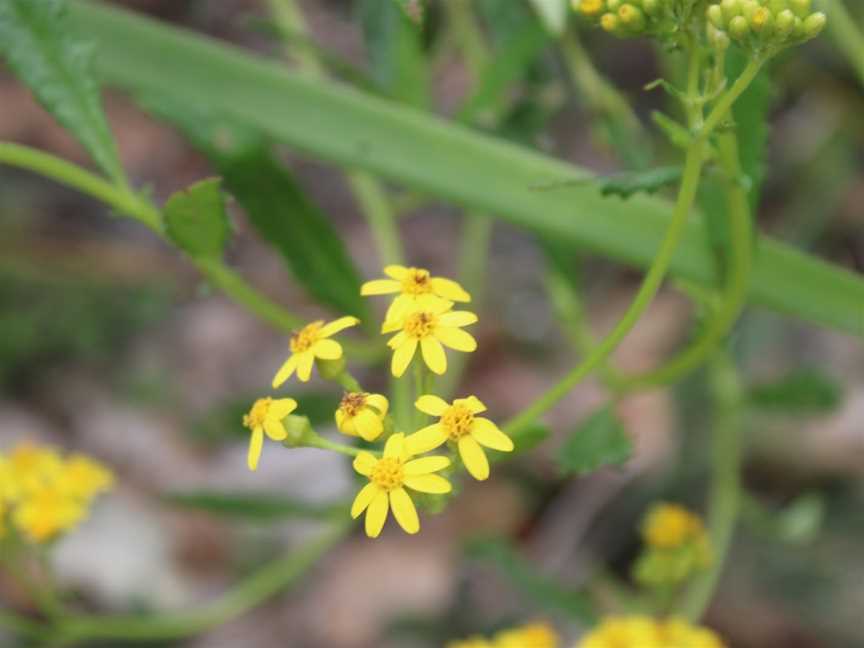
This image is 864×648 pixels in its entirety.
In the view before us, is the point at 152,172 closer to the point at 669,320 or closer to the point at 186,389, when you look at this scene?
the point at 186,389

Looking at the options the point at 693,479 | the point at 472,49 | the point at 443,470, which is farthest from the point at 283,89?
the point at 693,479

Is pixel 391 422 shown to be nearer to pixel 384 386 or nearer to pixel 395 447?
pixel 395 447

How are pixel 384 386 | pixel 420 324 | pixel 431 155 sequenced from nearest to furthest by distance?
1. pixel 420 324
2. pixel 431 155
3. pixel 384 386

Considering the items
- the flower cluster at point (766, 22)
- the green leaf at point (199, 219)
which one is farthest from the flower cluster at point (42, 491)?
the flower cluster at point (766, 22)

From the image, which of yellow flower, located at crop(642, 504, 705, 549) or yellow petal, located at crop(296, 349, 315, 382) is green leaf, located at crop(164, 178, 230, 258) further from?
yellow flower, located at crop(642, 504, 705, 549)

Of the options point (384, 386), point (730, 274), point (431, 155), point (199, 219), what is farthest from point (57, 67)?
point (384, 386)
